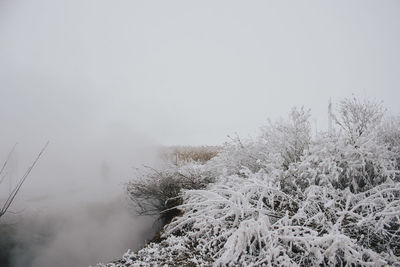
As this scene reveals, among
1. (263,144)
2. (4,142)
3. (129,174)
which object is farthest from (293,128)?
(4,142)

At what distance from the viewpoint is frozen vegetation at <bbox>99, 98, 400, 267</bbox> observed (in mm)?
2303

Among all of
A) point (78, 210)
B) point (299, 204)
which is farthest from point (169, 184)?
point (299, 204)

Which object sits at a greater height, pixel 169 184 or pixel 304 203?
pixel 169 184

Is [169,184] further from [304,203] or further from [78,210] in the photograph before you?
[304,203]

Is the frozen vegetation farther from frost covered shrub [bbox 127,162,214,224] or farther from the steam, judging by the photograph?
the steam

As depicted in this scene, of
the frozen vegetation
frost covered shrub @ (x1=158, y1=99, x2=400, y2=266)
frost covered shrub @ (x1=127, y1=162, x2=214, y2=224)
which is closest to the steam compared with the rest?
frost covered shrub @ (x1=127, y1=162, x2=214, y2=224)

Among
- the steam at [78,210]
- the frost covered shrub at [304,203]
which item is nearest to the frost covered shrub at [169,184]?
the frost covered shrub at [304,203]

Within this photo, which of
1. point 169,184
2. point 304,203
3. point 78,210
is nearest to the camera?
point 304,203

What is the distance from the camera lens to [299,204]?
113 inches

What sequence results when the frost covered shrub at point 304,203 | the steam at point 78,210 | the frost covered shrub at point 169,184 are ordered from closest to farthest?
the frost covered shrub at point 304,203 → the frost covered shrub at point 169,184 → the steam at point 78,210

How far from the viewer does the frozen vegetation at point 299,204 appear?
7.55ft

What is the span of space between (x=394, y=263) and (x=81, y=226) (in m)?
9.46

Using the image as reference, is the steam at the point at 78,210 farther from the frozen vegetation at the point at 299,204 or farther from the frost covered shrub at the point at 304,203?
the frost covered shrub at the point at 304,203

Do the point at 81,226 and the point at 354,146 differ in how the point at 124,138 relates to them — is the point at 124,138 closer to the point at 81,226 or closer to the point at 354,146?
the point at 81,226
